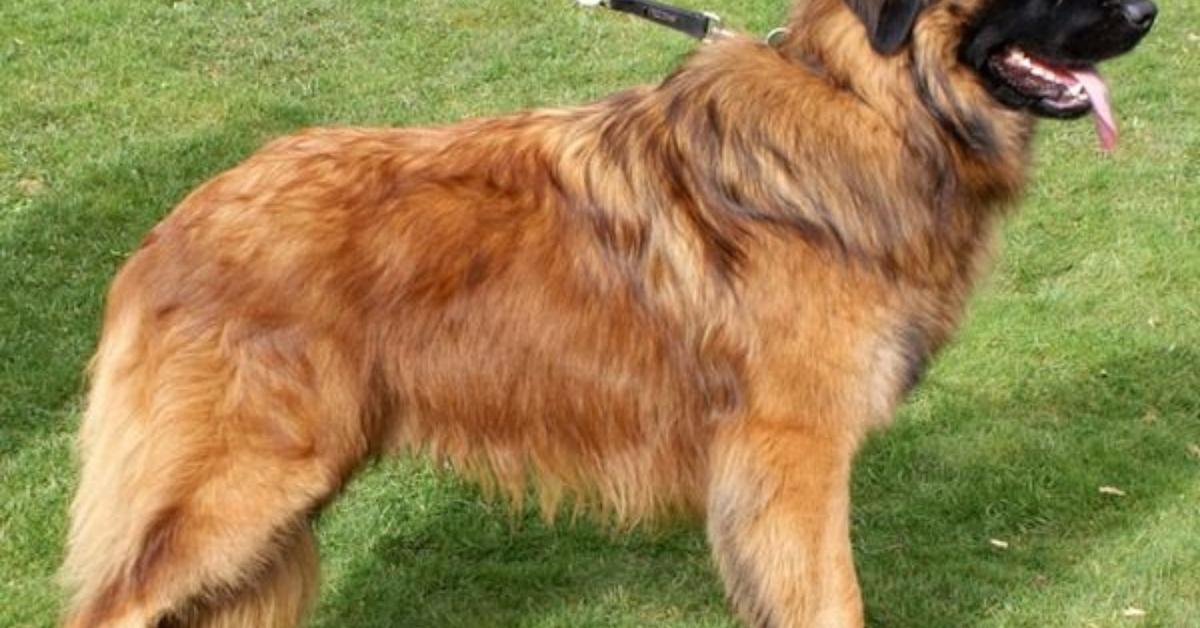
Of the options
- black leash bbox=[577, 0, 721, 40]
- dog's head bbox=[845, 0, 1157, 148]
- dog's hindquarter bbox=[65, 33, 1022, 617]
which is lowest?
dog's hindquarter bbox=[65, 33, 1022, 617]

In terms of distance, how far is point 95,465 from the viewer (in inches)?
176

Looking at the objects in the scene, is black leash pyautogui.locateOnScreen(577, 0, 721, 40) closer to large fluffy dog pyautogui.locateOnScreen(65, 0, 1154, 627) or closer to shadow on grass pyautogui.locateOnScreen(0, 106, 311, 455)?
large fluffy dog pyautogui.locateOnScreen(65, 0, 1154, 627)

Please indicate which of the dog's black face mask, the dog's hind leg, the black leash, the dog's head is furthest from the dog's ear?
the dog's hind leg

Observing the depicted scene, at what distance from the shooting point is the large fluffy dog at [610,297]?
4.32 metres

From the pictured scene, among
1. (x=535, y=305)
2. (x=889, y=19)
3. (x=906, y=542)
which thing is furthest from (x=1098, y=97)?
(x=906, y=542)

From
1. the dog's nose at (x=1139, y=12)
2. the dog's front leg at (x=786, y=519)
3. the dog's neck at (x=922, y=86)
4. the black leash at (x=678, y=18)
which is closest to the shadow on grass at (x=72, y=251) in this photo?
the black leash at (x=678, y=18)

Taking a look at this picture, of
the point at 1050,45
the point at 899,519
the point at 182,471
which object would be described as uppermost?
the point at 1050,45

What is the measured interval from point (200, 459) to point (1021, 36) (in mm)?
2308

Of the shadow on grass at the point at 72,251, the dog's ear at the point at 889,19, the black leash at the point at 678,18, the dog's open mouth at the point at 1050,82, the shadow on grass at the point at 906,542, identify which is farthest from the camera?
the shadow on grass at the point at 72,251

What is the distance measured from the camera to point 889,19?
4.26 m

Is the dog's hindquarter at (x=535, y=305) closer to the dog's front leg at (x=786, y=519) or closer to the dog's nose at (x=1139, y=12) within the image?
the dog's front leg at (x=786, y=519)

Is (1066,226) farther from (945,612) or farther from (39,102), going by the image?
(39,102)

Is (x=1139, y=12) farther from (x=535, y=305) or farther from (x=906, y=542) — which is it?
(x=906, y=542)

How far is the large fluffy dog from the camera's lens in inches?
170
